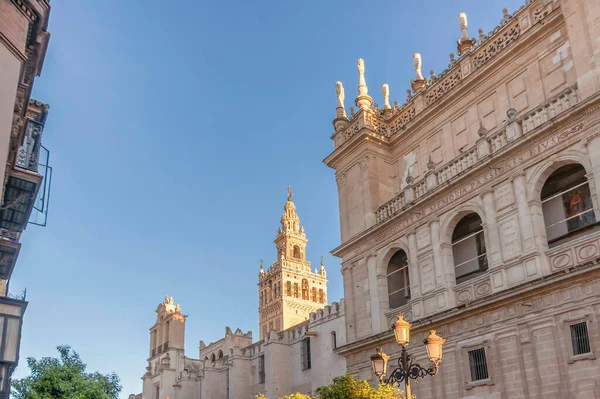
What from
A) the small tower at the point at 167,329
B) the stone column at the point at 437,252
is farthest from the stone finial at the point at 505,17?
the small tower at the point at 167,329

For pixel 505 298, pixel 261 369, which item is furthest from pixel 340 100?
Result: pixel 261 369

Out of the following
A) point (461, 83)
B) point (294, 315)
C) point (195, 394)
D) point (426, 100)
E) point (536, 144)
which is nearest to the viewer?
point (536, 144)

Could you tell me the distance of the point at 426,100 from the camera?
76.9ft

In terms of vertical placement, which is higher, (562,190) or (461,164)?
(461,164)

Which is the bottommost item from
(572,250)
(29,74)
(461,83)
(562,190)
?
(572,250)

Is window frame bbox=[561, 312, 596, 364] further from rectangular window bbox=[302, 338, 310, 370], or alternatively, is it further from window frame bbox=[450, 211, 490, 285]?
rectangular window bbox=[302, 338, 310, 370]

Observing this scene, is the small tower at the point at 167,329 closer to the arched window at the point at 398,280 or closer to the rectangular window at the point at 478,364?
the arched window at the point at 398,280

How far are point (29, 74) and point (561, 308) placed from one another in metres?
13.5

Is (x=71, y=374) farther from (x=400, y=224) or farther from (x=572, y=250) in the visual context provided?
(x=572, y=250)

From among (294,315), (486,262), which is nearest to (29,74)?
(486,262)

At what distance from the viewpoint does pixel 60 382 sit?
794 inches

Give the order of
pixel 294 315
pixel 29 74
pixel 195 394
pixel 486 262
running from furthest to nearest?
pixel 294 315
pixel 195 394
pixel 486 262
pixel 29 74

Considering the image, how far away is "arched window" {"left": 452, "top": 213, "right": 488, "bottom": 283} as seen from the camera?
19953mm

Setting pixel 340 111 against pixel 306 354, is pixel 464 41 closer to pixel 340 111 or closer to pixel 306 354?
pixel 340 111
